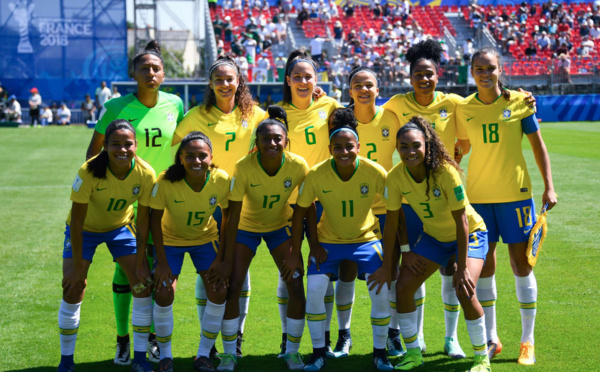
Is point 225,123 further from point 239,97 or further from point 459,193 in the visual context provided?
point 459,193

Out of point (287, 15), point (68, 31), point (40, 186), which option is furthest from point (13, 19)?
point (40, 186)

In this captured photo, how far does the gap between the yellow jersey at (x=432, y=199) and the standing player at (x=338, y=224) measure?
177 millimetres

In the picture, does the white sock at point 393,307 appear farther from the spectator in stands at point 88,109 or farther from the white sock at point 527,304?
the spectator in stands at point 88,109

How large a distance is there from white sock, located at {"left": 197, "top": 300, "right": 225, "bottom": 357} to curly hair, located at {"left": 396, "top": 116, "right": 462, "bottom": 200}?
175cm

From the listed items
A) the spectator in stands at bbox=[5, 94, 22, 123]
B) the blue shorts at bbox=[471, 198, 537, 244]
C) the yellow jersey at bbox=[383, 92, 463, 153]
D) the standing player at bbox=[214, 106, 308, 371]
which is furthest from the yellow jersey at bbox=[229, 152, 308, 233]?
the spectator in stands at bbox=[5, 94, 22, 123]

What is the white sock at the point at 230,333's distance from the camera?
5.16m

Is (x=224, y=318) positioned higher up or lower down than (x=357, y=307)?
higher up

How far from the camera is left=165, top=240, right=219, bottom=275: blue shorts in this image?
5172mm

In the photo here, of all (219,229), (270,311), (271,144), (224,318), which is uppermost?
(271,144)

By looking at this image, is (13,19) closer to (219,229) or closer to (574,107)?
(574,107)

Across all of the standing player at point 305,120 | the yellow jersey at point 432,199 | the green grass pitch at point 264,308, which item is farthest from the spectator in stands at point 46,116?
the yellow jersey at point 432,199

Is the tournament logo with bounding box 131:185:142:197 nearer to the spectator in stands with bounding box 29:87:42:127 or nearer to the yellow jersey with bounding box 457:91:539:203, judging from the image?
the yellow jersey with bounding box 457:91:539:203

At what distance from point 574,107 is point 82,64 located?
23.3 meters

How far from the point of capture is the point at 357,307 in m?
6.71
